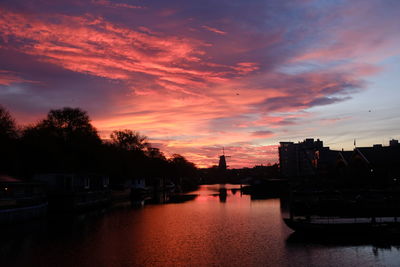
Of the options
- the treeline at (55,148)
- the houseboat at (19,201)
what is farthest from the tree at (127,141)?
the houseboat at (19,201)

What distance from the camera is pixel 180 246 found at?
1694 inches

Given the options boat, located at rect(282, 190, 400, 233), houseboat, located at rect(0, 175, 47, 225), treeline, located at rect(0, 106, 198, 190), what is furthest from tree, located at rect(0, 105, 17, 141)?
boat, located at rect(282, 190, 400, 233)

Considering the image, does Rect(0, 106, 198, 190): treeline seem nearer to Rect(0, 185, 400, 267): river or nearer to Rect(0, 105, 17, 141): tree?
Rect(0, 105, 17, 141): tree

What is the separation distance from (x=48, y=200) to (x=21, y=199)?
1936 cm

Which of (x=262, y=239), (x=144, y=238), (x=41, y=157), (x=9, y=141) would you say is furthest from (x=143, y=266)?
(x=41, y=157)

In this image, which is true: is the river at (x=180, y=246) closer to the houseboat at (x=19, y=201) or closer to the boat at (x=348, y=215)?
the boat at (x=348, y=215)

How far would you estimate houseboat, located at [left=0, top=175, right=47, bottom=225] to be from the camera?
5578 cm

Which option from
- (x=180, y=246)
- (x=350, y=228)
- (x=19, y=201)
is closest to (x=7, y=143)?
(x=19, y=201)

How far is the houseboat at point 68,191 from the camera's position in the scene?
261 ft

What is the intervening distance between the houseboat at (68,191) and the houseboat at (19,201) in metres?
6.89

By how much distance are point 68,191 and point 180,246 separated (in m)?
46.6

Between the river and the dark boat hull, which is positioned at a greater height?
the dark boat hull

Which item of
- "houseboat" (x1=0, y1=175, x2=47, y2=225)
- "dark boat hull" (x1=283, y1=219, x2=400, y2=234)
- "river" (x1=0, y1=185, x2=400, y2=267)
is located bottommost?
"river" (x1=0, y1=185, x2=400, y2=267)

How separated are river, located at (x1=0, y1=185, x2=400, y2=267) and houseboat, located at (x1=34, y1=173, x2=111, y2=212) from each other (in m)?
19.1
